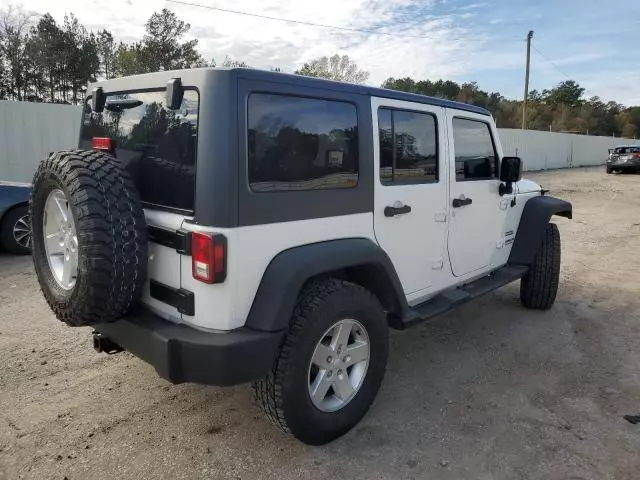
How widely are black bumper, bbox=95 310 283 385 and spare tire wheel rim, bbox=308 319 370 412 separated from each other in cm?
38

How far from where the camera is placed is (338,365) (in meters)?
2.81

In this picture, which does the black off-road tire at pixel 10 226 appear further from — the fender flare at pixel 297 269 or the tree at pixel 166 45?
the tree at pixel 166 45

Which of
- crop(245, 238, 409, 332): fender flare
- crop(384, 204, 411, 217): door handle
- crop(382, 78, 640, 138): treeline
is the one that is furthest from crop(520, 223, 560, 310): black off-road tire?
crop(382, 78, 640, 138): treeline

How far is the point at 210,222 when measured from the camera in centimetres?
229

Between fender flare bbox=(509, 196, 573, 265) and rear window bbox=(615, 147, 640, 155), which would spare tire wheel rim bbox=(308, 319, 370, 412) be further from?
rear window bbox=(615, 147, 640, 155)

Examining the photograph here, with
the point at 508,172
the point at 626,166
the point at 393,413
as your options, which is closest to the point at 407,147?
the point at 508,172

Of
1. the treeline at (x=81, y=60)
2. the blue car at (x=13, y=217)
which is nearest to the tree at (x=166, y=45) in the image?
the treeline at (x=81, y=60)

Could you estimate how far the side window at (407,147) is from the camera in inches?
122

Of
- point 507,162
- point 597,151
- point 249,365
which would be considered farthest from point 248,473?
point 597,151

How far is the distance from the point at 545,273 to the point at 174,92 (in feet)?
13.1

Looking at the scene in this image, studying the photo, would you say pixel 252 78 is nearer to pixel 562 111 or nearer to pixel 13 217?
pixel 13 217

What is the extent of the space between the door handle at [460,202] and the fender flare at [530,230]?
1173mm

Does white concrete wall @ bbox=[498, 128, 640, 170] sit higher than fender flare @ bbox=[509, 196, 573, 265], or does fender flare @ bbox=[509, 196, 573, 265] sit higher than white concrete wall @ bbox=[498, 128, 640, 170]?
white concrete wall @ bbox=[498, 128, 640, 170]

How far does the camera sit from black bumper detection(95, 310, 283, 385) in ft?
7.50
